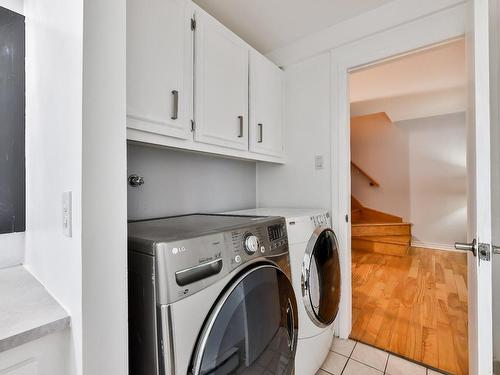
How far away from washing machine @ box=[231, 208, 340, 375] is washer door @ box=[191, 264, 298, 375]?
0.18 meters

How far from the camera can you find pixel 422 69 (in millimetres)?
2805

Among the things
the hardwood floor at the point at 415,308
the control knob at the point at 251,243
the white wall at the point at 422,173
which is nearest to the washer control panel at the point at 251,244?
the control knob at the point at 251,243

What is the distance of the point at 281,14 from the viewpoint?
1654 millimetres

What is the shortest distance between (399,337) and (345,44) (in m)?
2.13

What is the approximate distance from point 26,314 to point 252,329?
0.64 m

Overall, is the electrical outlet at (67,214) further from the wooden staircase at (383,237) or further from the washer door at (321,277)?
the wooden staircase at (383,237)

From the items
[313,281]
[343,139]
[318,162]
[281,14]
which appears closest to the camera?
[313,281]

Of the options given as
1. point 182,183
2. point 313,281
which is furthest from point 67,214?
point 313,281

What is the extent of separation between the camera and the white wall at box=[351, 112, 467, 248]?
394 centimetres

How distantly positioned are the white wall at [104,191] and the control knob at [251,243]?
414 mm

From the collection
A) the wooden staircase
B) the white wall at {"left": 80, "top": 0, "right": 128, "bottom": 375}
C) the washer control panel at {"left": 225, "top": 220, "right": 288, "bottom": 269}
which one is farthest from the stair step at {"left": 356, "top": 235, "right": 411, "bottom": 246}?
the white wall at {"left": 80, "top": 0, "right": 128, "bottom": 375}

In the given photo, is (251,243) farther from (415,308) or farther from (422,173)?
(422,173)

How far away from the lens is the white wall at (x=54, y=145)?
578mm

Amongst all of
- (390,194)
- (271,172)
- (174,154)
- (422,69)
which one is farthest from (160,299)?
(390,194)
